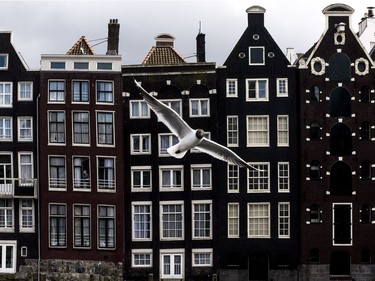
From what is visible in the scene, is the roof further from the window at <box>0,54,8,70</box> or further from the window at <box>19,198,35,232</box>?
the window at <box>19,198,35,232</box>

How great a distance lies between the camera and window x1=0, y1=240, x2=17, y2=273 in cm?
4936

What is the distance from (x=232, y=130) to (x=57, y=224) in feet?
35.1

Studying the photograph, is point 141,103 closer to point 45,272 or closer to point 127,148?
point 127,148

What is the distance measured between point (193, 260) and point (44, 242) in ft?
26.4

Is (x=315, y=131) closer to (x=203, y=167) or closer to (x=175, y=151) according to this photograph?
(x=203, y=167)

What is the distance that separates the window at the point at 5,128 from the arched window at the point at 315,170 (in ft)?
53.6

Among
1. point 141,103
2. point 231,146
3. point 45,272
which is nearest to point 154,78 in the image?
point 141,103

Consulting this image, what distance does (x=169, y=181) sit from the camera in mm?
49812

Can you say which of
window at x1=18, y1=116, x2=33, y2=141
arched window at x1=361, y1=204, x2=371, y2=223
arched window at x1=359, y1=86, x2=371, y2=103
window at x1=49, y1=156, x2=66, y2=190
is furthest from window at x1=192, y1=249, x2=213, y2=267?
arched window at x1=359, y1=86, x2=371, y2=103

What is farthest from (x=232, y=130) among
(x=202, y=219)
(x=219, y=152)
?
(x=219, y=152)

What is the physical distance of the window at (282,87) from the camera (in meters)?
49.6

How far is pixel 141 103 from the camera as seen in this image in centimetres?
5003

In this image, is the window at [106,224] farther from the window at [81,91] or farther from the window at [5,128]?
the window at [5,128]

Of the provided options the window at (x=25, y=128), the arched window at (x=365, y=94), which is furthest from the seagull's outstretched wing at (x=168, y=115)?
the arched window at (x=365, y=94)
